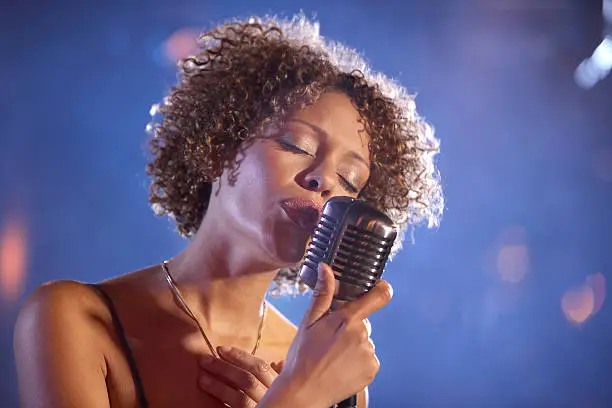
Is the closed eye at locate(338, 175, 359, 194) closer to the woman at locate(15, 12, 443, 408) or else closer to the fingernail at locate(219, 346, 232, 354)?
the woman at locate(15, 12, 443, 408)

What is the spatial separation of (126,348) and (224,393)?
0.29 metres

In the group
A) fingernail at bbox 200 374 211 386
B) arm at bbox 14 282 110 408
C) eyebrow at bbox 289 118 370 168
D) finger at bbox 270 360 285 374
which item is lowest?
arm at bbox 14 282 110 408

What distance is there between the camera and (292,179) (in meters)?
1.57

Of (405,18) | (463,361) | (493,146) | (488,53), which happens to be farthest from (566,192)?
(405,18)

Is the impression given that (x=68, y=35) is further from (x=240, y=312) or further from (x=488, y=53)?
(x=488, y=53)

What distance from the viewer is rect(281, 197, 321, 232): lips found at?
5.04 ft

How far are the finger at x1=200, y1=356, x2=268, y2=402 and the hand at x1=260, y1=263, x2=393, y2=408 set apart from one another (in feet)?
1.27

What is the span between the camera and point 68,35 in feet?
9.03

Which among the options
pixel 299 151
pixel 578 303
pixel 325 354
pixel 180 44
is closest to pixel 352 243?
pixel 325 354

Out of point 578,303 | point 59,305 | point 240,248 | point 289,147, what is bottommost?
point 59,305

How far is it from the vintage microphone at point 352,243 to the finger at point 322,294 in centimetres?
2

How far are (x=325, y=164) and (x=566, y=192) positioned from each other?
271 centimetres

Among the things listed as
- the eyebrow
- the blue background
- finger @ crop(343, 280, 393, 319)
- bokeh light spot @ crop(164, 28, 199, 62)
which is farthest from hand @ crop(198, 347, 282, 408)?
bokeh light spot @ crop(164, 28, 199, 62)

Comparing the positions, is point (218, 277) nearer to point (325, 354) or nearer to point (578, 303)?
point (325, 354)
